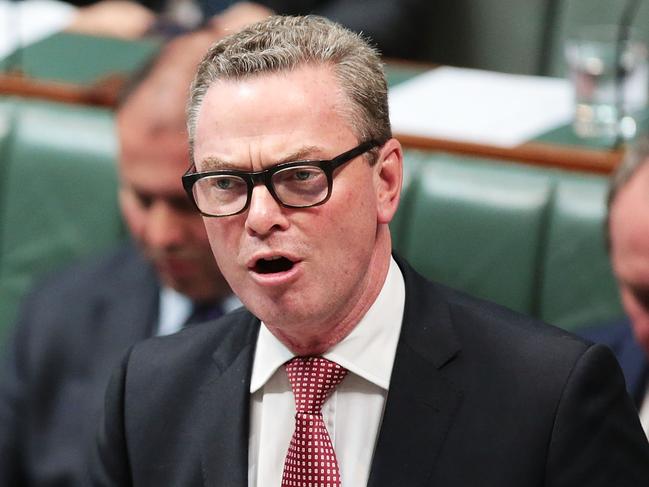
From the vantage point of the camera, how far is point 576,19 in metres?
2.85

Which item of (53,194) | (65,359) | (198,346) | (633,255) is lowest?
(65,359)

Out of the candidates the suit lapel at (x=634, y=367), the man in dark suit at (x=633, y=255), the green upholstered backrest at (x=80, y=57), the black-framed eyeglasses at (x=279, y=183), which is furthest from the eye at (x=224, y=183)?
the green upholstered backrest at (x=80, y=57)

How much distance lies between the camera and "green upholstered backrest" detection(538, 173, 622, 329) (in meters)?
1.80

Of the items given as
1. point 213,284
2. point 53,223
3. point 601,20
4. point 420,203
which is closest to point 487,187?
point 420,203

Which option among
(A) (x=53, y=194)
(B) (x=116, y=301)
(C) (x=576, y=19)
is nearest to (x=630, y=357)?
(B) (x=116, y=301)

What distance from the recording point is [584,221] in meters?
1.81

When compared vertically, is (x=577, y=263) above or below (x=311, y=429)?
below

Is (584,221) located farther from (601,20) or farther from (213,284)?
(601,20)

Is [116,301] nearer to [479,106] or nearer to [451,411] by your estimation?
[479,106]

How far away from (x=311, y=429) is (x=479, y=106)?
1.25 metres

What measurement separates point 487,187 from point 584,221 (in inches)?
6.0

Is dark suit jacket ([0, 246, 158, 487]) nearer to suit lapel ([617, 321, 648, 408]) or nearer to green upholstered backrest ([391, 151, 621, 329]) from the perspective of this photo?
green upholstered backrest ([391, 151, 621, 329])

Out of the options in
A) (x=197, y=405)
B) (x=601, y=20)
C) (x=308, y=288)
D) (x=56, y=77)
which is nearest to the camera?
(x=308, y=288)

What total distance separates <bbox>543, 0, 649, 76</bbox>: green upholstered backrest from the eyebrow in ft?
6.31
